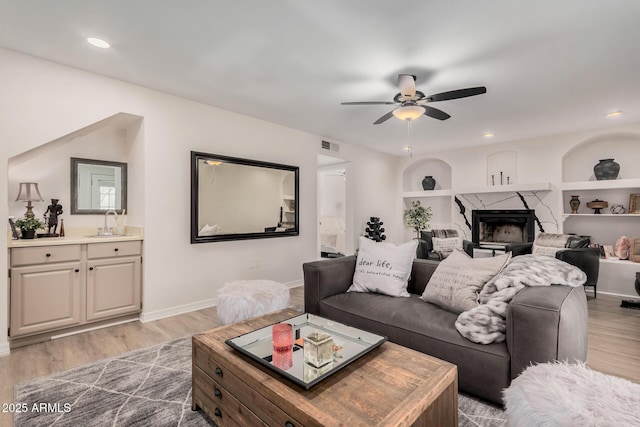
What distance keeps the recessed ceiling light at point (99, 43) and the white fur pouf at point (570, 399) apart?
343 cm

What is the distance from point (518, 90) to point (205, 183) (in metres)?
3.63

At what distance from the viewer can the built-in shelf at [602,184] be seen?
4.26 metres

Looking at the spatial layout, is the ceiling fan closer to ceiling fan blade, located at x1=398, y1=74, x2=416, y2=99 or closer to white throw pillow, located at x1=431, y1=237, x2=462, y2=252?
ceiling fan blade, located at x1=398, y1=74, x2=416, y2=99

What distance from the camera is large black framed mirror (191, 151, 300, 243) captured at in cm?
360

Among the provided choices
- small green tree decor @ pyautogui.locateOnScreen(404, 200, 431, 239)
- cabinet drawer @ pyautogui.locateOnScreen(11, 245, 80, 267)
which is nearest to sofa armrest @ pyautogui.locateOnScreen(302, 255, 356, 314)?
cabinet drawer @ pyautogui.locateOnScreen(11, 245, 80, 267)

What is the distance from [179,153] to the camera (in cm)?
346

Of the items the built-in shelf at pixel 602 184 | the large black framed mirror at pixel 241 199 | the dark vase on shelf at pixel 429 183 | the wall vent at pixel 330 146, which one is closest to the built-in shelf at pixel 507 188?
the built-in shelf at pixel 602 184

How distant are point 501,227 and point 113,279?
616 centimetres

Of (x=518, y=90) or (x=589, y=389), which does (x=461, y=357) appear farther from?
(x=518, y=90)

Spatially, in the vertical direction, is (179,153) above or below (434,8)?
below

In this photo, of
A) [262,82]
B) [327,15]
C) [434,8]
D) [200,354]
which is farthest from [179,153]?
[434,8]

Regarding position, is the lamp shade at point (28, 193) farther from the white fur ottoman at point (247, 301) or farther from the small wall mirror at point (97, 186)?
the white fur ottoman at point (247, 301)

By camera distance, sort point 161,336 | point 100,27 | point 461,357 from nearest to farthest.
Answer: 1. point 461,357
2. point 100,27
3. point 161,336

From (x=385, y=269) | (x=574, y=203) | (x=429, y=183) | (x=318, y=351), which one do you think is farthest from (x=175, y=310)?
(x=574, y=203)
